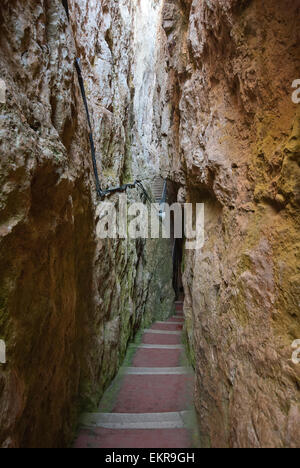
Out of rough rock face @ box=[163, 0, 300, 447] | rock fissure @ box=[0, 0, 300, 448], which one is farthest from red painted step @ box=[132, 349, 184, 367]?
rough rock face @ box=[163, 0, 300, 447]

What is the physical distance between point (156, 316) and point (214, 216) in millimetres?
6564

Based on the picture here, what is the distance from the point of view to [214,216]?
3818 mm

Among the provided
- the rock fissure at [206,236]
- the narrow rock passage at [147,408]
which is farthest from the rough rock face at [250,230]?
the narrow rock passage at [147,408]

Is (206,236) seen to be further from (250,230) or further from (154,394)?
(154,394)

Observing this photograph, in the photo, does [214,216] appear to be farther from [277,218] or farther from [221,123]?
[277,218]

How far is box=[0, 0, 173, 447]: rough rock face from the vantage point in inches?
75.1

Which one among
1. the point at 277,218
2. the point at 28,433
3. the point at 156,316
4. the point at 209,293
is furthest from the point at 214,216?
the point at 156,316

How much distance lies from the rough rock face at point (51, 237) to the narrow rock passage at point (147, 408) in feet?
0.98

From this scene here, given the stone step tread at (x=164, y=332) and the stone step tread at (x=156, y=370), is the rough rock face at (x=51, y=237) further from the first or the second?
the stone step tread at (x=164, y=332)

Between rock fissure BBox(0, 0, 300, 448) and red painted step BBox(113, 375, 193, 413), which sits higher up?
rock fissure BBox(0, 0, 300, 448)

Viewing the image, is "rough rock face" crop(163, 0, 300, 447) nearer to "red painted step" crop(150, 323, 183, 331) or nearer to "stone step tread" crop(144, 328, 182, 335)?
"stone step tread" crop(144, 328, 182, 335)

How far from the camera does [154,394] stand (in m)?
4.61

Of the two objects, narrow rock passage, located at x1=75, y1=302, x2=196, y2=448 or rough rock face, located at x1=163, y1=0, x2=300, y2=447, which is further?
narrow rock passage, located at x1=75, y1=302, x2=196, y2=448
